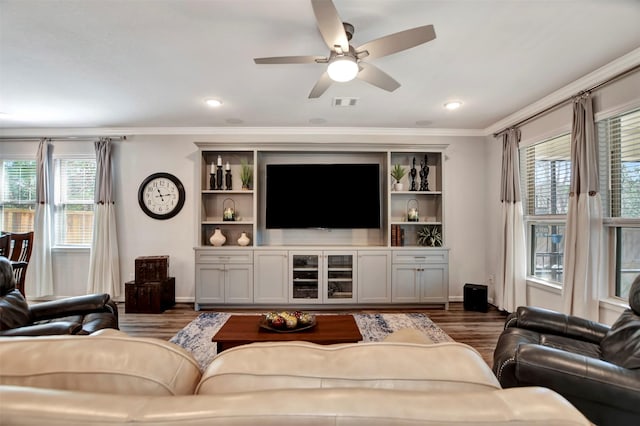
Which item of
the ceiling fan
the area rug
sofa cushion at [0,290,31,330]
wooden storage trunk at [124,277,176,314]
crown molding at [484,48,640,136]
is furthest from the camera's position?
wooden storage trunk at [124,277,176,314]

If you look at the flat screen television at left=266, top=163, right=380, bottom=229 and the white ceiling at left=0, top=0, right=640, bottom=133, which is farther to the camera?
the flat screen television at left=266, top=163, right=380, bottom=229

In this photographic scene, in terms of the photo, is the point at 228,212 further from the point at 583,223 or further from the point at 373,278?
the point at 583,223

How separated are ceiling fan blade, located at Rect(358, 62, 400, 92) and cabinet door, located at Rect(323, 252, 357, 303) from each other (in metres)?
2.41

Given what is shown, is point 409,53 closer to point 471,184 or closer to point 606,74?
point 606,74

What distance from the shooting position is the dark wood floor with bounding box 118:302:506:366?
3335 mm

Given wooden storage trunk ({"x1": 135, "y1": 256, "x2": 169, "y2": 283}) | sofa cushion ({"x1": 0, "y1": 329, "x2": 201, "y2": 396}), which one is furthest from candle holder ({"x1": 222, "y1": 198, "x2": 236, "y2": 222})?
sofa cushion ({"x1": 0, "y1": 329, "x2": 201, "y2": 396})

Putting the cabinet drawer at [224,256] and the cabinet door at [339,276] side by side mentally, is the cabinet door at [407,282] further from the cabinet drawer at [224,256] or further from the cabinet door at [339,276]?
the cabinet drawer at [224,256]

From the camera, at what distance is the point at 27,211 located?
4695mm

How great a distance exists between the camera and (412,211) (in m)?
4.55

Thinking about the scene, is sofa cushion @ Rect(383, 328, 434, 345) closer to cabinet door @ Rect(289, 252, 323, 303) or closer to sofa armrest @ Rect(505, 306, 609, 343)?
sofa armrest @ Rect(505, 306, 609, 343)

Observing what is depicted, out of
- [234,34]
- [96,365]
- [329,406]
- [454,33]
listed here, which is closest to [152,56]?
[234,34]

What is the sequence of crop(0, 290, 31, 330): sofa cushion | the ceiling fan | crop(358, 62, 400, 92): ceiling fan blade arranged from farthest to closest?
crop(358, 62, 400, 92): ceiling fan blade
crop(0, 290, 31, 330): sofa cushion
the ceiling fan

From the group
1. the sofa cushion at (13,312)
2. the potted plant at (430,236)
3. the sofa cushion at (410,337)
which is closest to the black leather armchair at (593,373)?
the sofa cushion at (410,337)

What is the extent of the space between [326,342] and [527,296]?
2.94m
